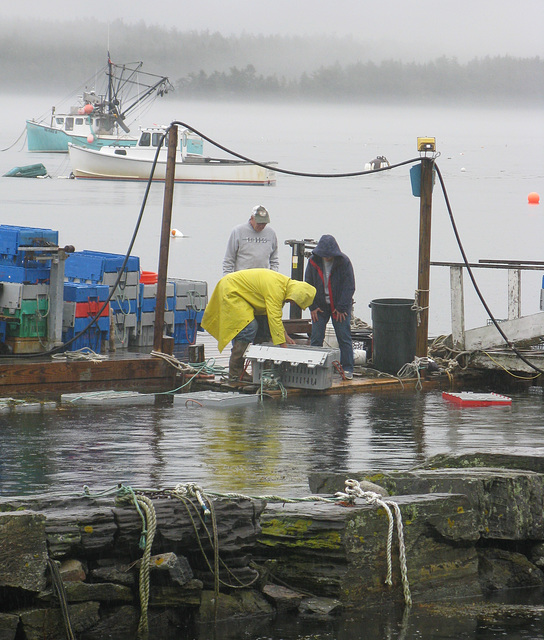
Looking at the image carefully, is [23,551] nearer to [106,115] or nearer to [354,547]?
[354,547]

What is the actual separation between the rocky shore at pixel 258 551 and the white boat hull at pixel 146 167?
70.0 meters

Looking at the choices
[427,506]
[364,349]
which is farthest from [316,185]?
[427,506]

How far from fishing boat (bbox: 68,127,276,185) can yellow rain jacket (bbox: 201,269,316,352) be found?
2539 inches

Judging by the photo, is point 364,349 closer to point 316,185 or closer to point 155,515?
point 155,515

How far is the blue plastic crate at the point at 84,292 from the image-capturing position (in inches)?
483

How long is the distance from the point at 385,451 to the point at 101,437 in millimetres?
2381

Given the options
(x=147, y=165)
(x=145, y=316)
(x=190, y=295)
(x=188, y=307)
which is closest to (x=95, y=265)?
(x=145, y=316)

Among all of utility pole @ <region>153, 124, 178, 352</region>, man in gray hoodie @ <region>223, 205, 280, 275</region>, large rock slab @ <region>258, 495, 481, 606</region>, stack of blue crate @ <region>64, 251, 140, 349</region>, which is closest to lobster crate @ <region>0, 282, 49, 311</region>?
utility pole @ <region>153, 124, 178, 352</region>

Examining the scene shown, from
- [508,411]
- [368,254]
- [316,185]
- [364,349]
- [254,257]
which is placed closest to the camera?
[508,411]

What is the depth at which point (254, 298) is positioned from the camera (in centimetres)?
1149

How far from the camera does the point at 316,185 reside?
9475 centimetres

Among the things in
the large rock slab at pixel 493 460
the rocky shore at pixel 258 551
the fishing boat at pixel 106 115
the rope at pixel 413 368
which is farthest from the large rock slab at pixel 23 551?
the fishing boat at pixel 106 115

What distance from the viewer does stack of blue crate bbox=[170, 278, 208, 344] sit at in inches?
557

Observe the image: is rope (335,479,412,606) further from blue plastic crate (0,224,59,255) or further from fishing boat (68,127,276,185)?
fishing boat (68,127,276,185)
